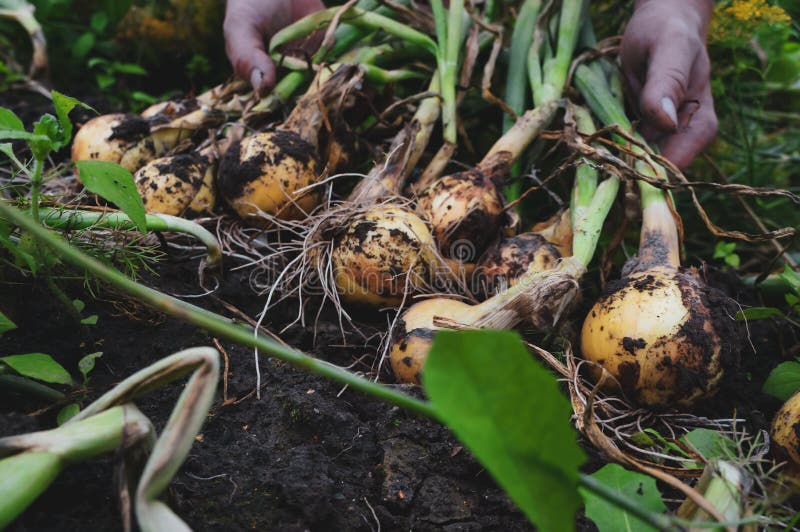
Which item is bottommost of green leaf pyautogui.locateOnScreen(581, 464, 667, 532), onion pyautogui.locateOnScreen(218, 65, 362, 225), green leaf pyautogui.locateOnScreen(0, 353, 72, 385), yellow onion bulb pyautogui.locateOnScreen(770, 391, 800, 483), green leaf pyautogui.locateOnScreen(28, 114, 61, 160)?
yellow onion bulb pyautogui.locateOnScreen(770, 391, 800, 483)

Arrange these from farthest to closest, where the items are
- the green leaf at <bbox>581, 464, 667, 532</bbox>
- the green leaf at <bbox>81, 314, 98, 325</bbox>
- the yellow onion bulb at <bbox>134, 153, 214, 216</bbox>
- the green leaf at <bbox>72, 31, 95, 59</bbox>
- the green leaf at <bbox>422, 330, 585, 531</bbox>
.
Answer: the green leaf at <bbox>72, 31, 95, 59</bbox> → the yellow onion bulb at <bbox>134, 153, 214, 216</bbox> → the green leaf at <bbox>81, 314, 98, 325</bbox> → the green leaf at <bbox>581, 464, 667, 532</bbox> → the green leaf at <bbox>422, 330, 585, 531</bbox>

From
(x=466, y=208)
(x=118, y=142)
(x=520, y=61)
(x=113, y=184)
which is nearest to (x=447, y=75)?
(x=520, y=61)

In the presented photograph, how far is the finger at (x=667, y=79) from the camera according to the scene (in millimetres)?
1430

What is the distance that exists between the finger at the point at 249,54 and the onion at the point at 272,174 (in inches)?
9.1

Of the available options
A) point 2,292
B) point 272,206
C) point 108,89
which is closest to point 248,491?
point 2,292

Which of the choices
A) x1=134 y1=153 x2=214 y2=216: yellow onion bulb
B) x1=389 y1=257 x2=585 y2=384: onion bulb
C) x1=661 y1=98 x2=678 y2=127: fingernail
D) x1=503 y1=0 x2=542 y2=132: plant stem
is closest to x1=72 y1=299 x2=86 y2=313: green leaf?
x1=134 y1=153 x2=214 y2=216: yellow onion bulb

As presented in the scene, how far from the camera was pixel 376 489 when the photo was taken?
86 centimetres

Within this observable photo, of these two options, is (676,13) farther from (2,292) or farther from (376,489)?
(2,292)

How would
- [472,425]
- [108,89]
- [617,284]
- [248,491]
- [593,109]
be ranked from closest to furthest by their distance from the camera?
[472,425], [248,491], [617,284], [593,109], [108,89]

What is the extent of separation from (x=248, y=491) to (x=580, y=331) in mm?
723

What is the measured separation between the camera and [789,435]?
90 cm

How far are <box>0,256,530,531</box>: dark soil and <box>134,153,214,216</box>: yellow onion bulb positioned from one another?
0.33 m

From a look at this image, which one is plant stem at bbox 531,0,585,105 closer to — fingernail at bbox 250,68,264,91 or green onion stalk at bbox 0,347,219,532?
fingernail at bbox 250,68,264,91

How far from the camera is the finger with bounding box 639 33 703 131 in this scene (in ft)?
4.69
